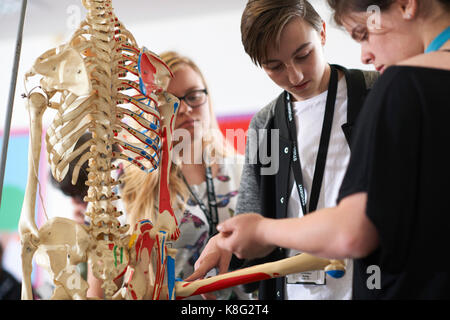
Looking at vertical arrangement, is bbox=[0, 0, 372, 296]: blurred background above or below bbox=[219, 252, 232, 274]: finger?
above

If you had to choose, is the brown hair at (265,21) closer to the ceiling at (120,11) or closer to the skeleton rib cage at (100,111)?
the skeleton rib cage at (100,111)

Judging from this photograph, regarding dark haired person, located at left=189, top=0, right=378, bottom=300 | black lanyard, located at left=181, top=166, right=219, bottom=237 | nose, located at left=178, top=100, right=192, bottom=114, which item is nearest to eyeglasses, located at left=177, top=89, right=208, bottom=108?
nose, located at left=178, top=100, right=192, bottom=114

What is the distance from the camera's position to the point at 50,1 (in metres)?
2.01

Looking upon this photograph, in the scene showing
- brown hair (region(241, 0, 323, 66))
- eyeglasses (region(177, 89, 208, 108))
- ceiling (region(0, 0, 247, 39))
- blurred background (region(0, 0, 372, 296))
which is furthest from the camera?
blurred background (region(0, 0, 372, 296))

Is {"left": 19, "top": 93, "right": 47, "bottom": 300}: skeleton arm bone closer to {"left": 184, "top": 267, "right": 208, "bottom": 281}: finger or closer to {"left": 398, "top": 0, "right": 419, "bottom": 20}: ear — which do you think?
{"left": 184, "top": 267, "right": 208, "bottom": 281}: finger

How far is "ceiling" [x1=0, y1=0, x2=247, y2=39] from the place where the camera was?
6.68 ft

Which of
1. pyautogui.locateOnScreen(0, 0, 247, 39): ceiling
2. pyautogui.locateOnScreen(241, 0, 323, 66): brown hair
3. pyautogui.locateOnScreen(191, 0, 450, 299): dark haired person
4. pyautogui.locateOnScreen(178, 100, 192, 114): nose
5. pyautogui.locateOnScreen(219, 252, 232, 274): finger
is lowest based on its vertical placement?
pyautogui.locateOnScreen(219, 252, 232, 274): finger

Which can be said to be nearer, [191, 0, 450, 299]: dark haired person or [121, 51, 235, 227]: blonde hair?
[191, 0, 450, 299]: dark haired person

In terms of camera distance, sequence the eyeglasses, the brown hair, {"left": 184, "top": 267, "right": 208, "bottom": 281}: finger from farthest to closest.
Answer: the eyeglasses, the brown hair, {"left": 184, "top": 267, "right": 208, "bottom": 281}: finger

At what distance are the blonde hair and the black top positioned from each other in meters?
1.20

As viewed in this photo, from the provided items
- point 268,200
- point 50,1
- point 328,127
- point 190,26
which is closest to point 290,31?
point 328,127

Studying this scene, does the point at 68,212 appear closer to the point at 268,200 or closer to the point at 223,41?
the point at 223,41

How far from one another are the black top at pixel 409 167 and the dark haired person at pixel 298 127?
0.64 m
